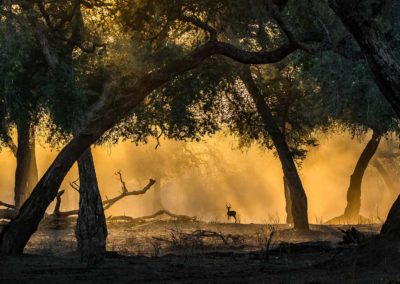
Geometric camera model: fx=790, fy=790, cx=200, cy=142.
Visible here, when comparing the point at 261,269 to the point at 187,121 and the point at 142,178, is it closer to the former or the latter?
the point at 187,121

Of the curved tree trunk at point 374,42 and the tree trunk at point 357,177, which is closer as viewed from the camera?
the curved tree trunk at point 374,42

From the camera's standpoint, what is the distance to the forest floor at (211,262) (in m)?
12.6

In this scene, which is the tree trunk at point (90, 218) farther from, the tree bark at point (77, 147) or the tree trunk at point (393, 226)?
the tree trunk at point (393, 226)

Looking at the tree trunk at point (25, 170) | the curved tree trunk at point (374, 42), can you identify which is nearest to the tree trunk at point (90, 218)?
the curved tree trunk at point (374, 42)

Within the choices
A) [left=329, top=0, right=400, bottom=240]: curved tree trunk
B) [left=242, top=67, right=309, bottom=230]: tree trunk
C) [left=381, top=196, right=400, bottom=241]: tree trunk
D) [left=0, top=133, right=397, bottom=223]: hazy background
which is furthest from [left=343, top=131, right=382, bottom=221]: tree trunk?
[left=0, top=133, right=397, bottom=223]: hazy background

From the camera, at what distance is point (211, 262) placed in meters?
16.8

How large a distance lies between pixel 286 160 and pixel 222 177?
6810 cm

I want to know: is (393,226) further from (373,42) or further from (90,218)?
(90,218)

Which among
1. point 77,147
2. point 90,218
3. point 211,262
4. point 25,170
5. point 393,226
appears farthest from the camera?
point 25,170

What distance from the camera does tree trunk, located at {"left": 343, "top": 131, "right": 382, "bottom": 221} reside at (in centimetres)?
3347

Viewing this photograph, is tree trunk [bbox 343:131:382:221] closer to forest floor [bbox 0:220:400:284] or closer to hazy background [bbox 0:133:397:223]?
forest floor [bbox 0:220:400:284]

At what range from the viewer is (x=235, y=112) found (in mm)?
29172

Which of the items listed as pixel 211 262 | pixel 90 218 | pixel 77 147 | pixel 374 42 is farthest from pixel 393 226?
pixel 90 218

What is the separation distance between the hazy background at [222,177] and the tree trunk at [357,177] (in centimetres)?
2545
